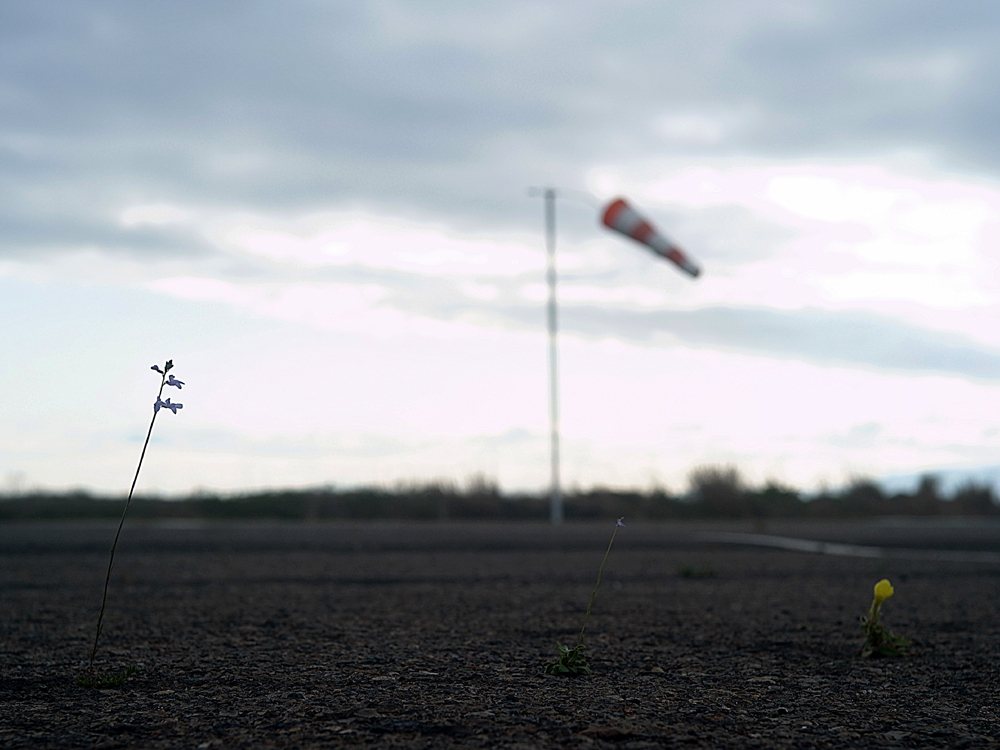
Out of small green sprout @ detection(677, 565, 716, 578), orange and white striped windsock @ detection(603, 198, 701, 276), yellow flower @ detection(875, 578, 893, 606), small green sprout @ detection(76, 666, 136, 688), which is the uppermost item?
orange and white striped windsock @ detection(603, 198, 701, 276)

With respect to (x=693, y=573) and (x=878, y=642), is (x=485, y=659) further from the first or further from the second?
(x=693, y=573)

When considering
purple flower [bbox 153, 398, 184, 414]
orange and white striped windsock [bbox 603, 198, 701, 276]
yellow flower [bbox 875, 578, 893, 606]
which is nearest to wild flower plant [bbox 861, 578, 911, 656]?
yellow flower [bbox 875, 578, 893, 606]

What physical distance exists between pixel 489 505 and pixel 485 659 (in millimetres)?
26320

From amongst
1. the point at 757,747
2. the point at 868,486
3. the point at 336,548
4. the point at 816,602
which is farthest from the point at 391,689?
the point at 868,486

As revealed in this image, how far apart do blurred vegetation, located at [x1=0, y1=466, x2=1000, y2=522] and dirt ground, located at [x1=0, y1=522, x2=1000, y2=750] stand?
19.2m

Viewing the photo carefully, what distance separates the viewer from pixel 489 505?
30969 millimetres

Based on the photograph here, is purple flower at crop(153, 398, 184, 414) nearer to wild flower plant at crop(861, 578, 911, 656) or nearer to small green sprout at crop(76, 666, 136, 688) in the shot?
small green sprout at crop(76, 666, 136, 688)

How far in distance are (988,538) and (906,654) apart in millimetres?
16745

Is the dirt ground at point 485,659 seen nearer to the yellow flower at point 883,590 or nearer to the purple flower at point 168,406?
the yellow flower at point 883,590

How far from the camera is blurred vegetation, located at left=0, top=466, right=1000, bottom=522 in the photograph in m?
29.2

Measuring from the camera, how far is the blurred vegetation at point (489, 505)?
1149 inches

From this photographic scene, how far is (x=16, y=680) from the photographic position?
14.1 ft

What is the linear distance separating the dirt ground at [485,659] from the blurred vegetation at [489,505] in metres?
19.2

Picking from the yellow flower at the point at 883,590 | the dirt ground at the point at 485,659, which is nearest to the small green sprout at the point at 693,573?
the dirt ground at the point at 485,659
